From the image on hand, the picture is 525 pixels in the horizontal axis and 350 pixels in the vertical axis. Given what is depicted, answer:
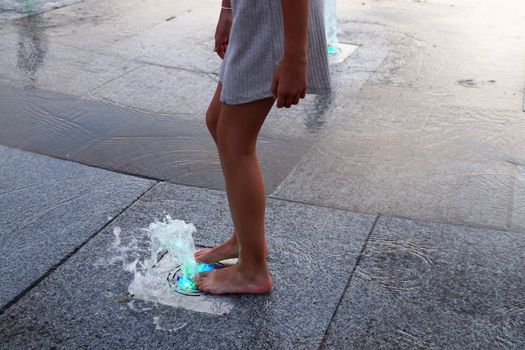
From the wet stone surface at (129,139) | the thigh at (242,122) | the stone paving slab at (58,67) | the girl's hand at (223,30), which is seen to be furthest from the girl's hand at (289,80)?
the stone paving slab at (58,67)

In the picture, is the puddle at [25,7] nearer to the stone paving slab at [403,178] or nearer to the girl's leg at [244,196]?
the stone paving slab at [403,178]

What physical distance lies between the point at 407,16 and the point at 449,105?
2.81m

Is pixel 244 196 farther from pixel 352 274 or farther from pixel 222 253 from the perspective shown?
pixel 352 274

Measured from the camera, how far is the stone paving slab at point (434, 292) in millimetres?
2727

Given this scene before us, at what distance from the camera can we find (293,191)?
3918 millimetres

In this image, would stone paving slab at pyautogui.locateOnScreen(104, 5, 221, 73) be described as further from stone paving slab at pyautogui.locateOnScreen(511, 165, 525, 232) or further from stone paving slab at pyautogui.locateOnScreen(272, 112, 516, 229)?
stone paving slab at pyautogui.locateOnScreen(511, 165, 525, 232)

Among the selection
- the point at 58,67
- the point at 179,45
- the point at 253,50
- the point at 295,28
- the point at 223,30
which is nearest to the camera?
the point at 295,28

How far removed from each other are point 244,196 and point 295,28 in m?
0.71

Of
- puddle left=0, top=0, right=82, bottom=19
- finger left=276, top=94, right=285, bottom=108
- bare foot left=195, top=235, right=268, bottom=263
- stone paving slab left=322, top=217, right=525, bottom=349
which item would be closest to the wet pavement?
stone paving slab left=322, top=217, right=525, bottom=349

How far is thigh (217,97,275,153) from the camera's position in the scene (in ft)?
8.41

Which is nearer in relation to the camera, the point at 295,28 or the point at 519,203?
the point at 295,28

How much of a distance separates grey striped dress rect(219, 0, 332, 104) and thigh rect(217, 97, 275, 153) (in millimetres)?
49

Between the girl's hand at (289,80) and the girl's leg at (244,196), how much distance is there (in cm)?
13

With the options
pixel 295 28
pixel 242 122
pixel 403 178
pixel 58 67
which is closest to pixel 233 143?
pixel 242 122
